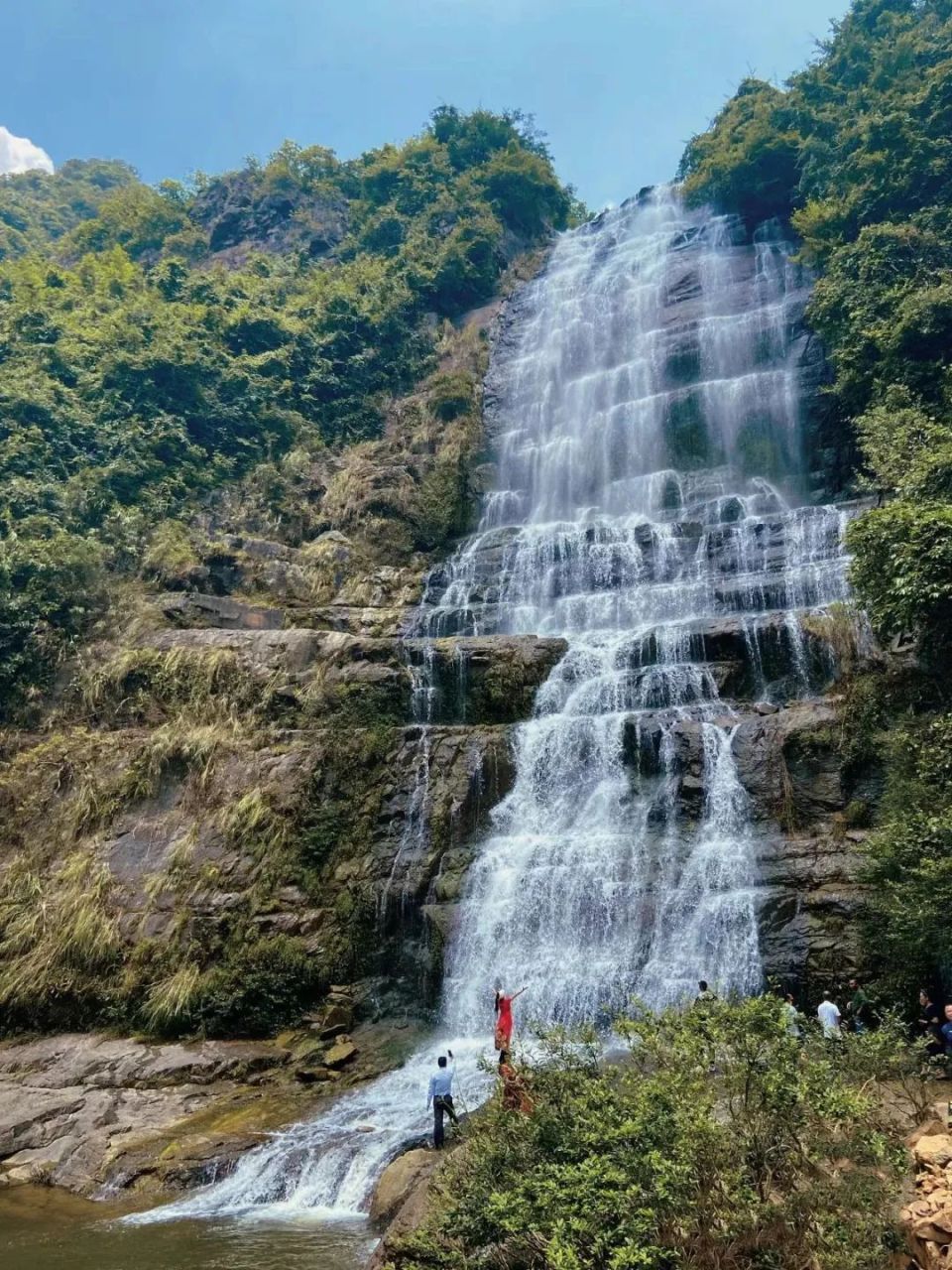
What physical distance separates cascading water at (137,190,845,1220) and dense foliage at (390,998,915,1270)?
13.7 feet

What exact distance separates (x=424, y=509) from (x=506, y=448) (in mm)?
5022

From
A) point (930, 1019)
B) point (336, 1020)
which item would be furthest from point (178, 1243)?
point (930, 1019)


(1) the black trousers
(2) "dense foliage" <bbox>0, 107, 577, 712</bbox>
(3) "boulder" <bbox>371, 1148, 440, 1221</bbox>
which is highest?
(2) "dense foliage" <bbox>0, 107, 577, 712</bbox>

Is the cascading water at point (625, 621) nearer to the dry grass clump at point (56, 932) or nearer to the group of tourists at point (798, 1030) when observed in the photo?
the group of tourists at point (798, 1030)

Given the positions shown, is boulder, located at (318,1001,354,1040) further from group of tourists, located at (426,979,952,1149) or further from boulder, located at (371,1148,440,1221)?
boulder, located at (371,1148,440,1221)

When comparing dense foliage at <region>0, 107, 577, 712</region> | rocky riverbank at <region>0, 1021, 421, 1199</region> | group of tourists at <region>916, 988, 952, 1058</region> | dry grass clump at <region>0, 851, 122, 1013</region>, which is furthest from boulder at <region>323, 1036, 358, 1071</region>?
dense foliage at <region>0, 107, 577, 712</region>

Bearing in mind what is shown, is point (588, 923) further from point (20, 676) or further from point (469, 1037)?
point (20, 676)

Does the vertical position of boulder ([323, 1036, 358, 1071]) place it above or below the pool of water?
above

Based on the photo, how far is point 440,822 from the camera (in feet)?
53.2

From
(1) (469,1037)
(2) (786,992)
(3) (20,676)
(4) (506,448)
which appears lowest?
(1) (469,1037)

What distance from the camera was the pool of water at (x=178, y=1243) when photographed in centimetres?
755

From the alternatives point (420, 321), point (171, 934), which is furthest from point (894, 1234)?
point (420, 321)

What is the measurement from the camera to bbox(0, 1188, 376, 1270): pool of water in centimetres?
755

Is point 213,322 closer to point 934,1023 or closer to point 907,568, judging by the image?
point 907,568
